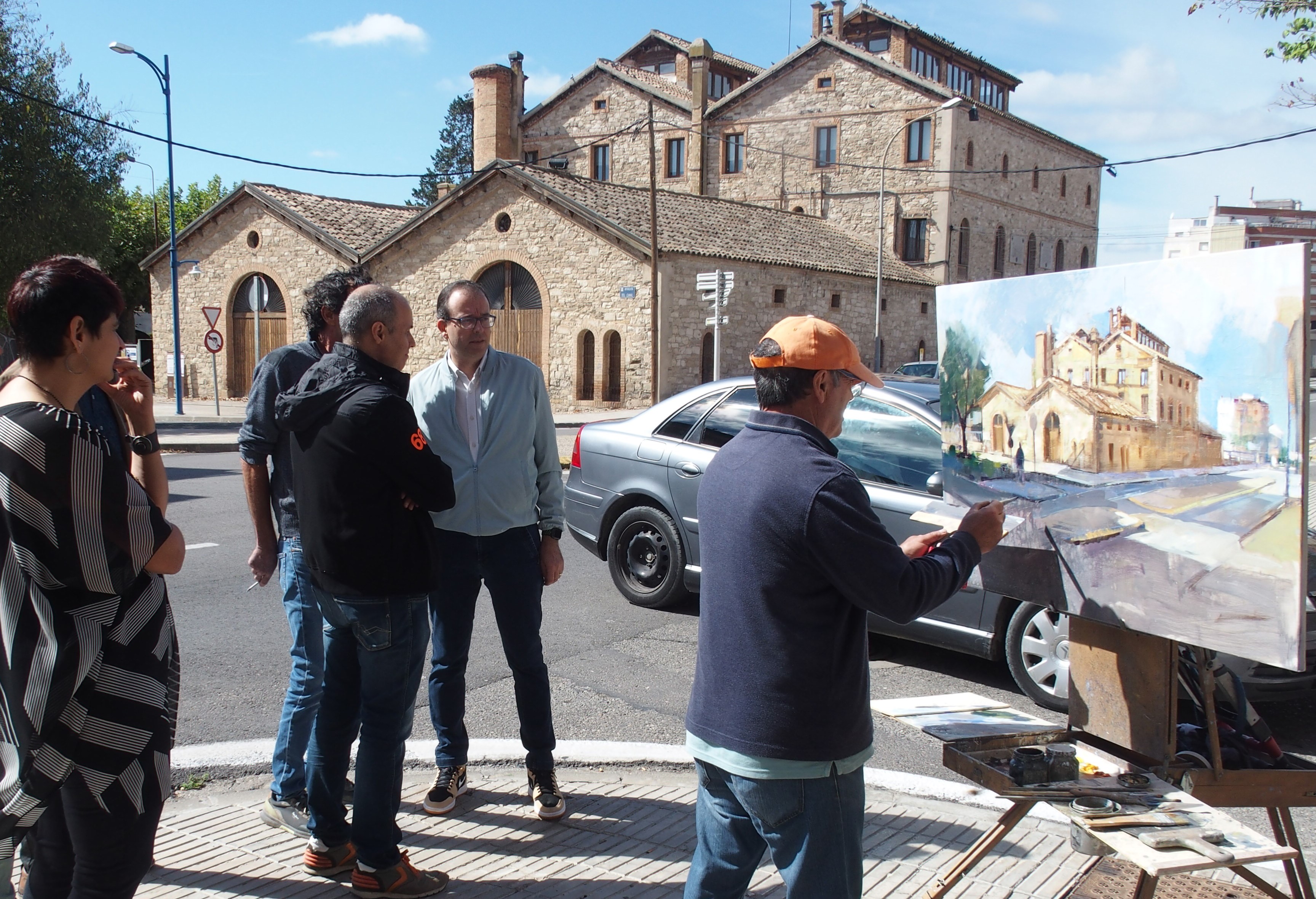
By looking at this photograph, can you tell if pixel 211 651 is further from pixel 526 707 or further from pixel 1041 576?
pixel 1041 576

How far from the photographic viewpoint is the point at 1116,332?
2682 millimetres

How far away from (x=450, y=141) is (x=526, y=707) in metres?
71.1

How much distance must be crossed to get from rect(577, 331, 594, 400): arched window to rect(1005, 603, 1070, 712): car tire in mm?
24889

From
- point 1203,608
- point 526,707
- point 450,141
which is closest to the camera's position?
point 1203,608

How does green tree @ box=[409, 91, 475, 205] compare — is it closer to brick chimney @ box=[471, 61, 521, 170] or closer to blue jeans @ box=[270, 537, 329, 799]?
brick chimney @ box=[471, 61, 521, 170]

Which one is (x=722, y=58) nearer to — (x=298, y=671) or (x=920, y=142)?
(x=920, y=142)

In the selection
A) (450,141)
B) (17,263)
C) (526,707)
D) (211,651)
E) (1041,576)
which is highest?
(450,141)

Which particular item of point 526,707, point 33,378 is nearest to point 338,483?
point 33,378

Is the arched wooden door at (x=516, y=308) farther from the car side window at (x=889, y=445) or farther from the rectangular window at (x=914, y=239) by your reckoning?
the car side window at (x=889, y=445)

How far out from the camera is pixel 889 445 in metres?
5.88

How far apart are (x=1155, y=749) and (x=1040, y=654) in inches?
102

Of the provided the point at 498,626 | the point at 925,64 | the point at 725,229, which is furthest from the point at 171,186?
the point at 925,64

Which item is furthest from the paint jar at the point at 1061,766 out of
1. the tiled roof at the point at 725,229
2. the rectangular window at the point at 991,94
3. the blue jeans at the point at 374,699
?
the rectangular window at the point at 991,94

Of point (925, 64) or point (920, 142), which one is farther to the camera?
point (925, 64)
